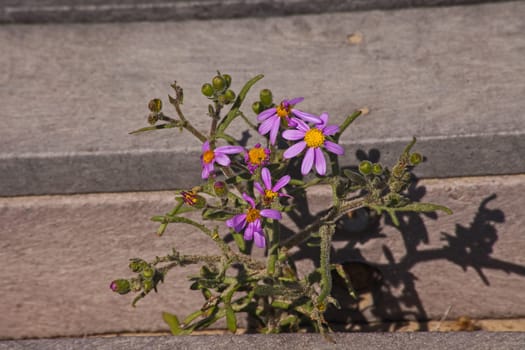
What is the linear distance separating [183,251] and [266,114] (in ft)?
2.65

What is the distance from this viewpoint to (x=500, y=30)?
2.27 m

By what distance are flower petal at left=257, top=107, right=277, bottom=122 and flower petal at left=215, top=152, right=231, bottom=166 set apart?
16 centimetres

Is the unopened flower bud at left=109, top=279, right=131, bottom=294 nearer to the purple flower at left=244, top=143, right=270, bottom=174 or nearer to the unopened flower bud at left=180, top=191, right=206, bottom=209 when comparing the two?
the unopened flower bud at left=180, top=191, right=206, bottom=209

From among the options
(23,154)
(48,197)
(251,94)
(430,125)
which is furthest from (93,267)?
(430,125)

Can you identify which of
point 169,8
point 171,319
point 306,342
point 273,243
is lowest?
point 171,319

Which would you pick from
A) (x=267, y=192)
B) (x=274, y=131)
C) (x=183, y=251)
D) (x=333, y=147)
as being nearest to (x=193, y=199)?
(x=267, y=192)

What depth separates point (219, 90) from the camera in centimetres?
151

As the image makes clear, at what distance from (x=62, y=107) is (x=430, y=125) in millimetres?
1380

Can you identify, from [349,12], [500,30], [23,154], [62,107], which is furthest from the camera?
[349,12]

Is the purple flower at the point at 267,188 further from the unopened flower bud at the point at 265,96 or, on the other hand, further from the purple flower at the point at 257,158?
the unopened flower bud at the point at 265,96

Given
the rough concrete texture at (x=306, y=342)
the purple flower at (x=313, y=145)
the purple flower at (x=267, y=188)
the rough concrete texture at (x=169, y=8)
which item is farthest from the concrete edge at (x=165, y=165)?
the rough concrete texture at (x=169, y=8)

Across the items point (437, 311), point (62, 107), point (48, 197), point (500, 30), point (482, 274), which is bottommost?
point (437, 311)

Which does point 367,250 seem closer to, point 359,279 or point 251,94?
point 359,279

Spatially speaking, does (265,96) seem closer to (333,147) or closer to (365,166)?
(333,147)
